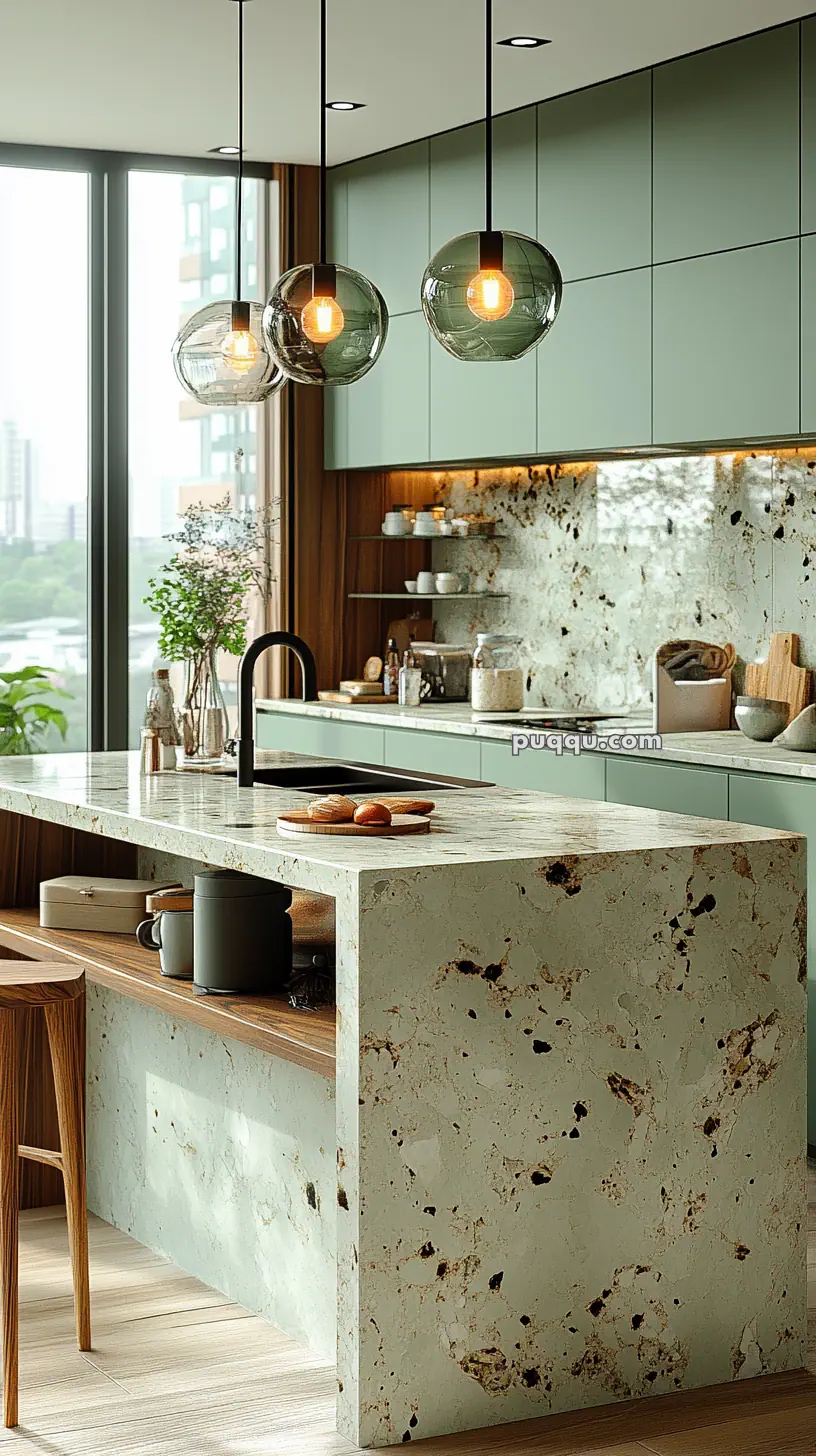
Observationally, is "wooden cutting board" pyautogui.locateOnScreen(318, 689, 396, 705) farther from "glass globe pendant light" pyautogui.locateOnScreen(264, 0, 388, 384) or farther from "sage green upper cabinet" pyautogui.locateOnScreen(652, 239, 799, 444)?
"glass globe pendant light" pyautogui.locateOnScreen(264, 0, 388, 384)

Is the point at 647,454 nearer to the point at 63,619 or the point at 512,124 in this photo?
the point at 512,124

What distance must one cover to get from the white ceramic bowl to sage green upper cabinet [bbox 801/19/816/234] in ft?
4.05

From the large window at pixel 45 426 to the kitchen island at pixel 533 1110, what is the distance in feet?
10.6

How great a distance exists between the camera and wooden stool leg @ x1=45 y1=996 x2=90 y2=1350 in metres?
3.21

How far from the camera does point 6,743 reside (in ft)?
21.2

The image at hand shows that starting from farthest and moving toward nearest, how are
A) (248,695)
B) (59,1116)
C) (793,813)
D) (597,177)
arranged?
1. (597,177)
2. (793,813)
3. (248,695)
4. (59,1116)

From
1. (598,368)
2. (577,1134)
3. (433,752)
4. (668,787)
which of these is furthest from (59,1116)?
(598,368)

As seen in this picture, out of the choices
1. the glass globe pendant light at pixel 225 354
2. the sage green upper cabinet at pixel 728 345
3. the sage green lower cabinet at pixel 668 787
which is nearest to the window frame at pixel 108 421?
the sage green upper cabinet at pixel 728 345

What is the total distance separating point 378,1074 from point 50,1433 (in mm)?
804

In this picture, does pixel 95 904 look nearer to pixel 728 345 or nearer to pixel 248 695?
pixel 248 695

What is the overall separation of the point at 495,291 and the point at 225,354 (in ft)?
2.72

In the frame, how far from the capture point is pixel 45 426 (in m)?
6.46

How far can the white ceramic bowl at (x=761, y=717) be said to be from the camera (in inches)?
196

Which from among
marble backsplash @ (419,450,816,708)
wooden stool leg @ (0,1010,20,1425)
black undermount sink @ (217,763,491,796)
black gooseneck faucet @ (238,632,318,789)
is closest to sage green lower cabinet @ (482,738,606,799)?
marble backsplash @ (419,450,816,708)
